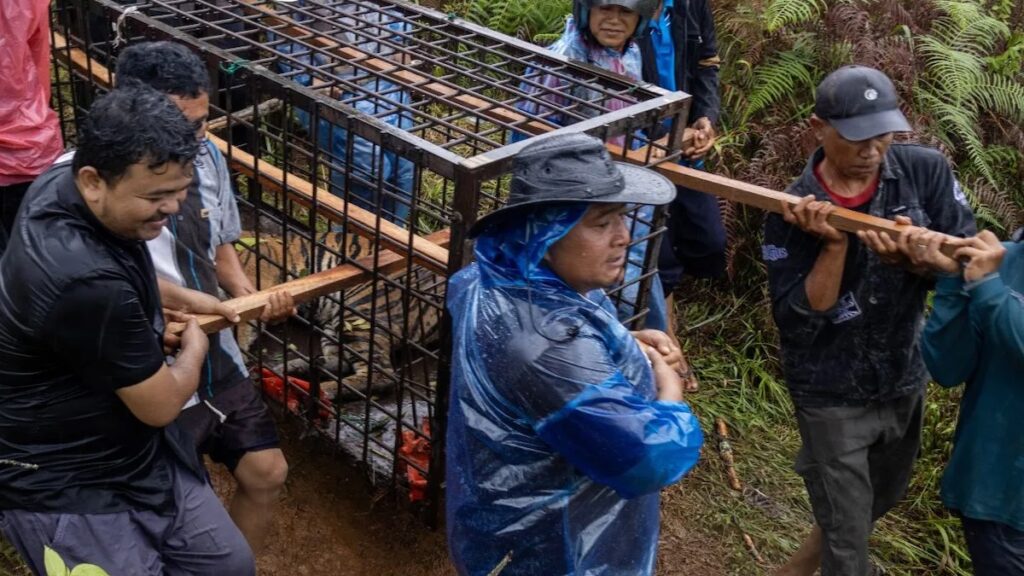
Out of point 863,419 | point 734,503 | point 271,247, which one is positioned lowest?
point 734,503

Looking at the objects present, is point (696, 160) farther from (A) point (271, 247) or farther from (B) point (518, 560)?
(B) point (518, 560)

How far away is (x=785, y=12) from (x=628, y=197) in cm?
408

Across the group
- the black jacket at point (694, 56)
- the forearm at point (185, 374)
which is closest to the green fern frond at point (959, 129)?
the black jacket at point (694, 56)

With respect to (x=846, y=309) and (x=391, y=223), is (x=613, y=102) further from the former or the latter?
(x=846, y=309)

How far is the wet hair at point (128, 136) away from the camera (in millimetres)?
2396

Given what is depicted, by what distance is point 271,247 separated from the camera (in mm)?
4695

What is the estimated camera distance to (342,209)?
3441 mm

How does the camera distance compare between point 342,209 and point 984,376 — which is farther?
point 342,209

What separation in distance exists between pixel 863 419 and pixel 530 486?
152 cm

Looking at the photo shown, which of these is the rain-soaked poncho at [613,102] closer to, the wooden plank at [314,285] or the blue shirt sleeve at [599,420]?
the wooden plank at [314,285]

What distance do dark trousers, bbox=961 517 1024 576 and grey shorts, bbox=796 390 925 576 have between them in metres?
0.40

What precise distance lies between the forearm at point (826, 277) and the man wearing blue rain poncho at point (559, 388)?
0.82 metres

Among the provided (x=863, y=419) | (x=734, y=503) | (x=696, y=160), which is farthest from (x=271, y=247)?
(x=863, y=419)

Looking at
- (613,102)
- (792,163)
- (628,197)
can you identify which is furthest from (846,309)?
(792,163)
